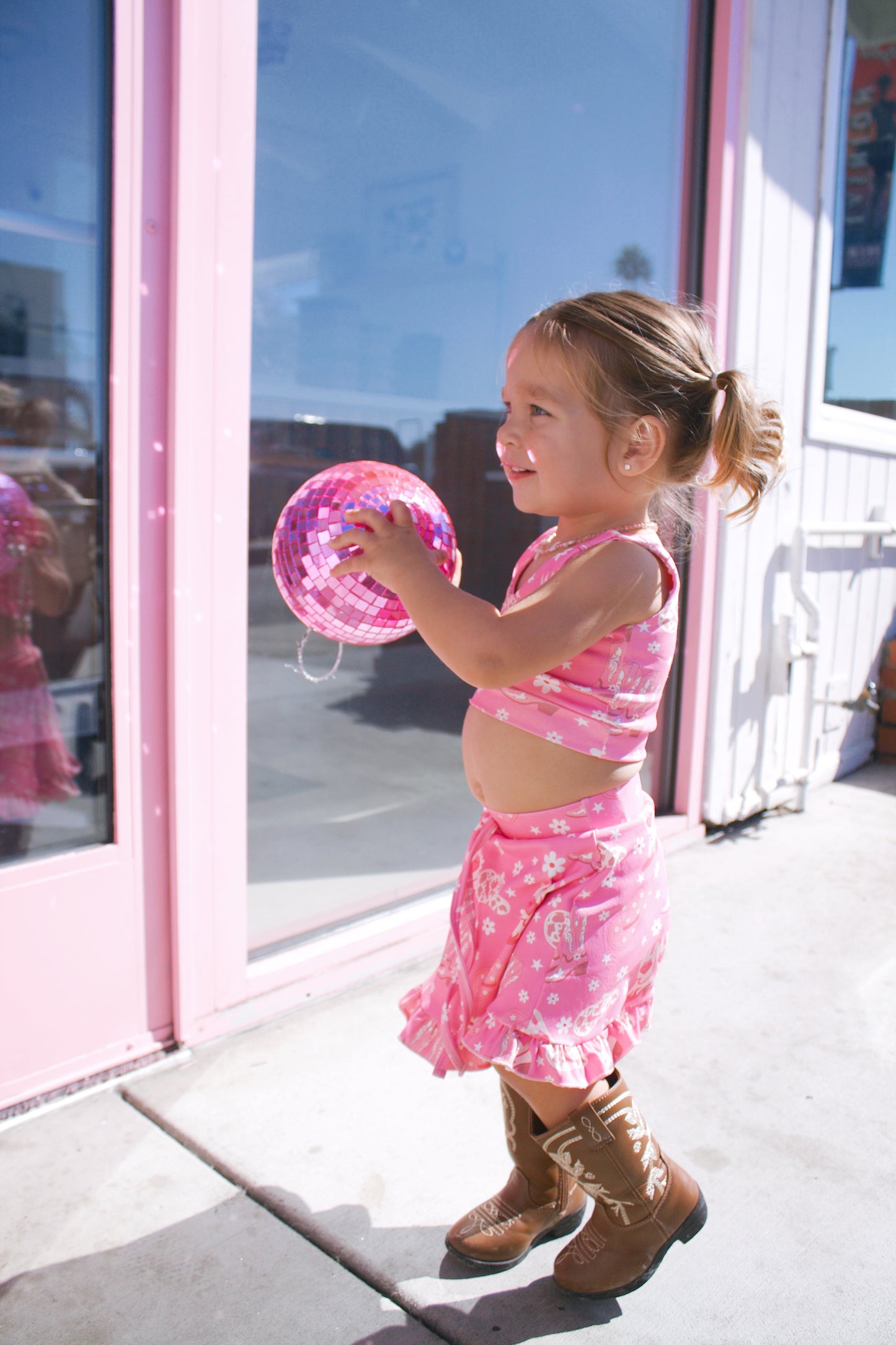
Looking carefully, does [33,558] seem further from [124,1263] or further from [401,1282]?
[401,1282]

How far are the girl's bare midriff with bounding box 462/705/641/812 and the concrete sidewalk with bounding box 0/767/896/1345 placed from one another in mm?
710

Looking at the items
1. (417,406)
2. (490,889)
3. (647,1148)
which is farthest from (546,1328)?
(417,406)

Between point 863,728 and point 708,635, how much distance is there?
5.37 ft

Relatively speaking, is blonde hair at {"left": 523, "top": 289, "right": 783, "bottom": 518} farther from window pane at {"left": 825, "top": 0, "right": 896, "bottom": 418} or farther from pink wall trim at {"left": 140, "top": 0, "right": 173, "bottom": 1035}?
window pane at {"left": 825, "top": 0, "right": 896, "bottom": 418}

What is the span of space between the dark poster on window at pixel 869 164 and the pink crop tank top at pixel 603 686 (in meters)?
3.38

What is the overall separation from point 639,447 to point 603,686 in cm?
31

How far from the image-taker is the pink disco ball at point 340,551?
1.30 meters

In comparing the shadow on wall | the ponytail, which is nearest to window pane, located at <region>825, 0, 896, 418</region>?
the shadow on wall

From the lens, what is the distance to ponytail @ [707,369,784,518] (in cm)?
128

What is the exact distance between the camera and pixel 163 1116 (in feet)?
5.80

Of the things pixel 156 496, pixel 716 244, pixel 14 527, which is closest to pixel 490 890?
pixel 156 496

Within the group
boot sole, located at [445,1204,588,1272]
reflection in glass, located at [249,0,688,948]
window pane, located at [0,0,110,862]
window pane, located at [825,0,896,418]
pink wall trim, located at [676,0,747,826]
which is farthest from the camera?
window pane, located at [825,0,896,418]

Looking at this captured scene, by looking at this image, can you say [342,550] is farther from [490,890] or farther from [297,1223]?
[297,1223]

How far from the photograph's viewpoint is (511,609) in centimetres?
125
